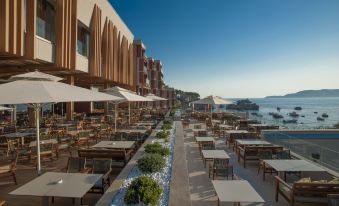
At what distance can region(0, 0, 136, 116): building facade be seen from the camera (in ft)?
35.2

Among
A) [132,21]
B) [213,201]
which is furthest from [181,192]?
[132,21]

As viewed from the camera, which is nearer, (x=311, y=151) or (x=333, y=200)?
(x=333, y=200)

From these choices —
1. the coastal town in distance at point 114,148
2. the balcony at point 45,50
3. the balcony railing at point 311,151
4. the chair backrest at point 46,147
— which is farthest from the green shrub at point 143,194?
the balcony at point 45,50

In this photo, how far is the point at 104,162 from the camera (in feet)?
22.0

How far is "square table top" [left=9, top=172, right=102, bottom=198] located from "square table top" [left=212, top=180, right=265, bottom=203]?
254 cm

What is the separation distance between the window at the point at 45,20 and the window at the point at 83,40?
10.0 feet

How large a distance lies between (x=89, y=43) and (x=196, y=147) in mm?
14133

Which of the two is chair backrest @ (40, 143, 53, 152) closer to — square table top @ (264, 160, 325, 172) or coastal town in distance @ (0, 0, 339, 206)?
coastal town in distance @ (0, 0, 339, 206)

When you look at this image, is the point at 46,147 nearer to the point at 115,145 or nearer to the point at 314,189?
the point at 115,145

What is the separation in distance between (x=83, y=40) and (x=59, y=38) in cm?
751

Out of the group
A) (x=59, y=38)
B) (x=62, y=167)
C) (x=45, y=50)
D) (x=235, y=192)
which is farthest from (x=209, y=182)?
(x=59, y=38)

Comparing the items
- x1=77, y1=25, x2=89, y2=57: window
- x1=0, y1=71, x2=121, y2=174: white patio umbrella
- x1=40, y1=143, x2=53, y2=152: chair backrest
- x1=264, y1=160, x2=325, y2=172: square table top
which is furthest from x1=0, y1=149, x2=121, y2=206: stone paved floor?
x1=77, y1=25, x2=89, y2=57: window

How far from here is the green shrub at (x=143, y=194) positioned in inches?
178

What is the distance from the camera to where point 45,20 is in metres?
16.1
